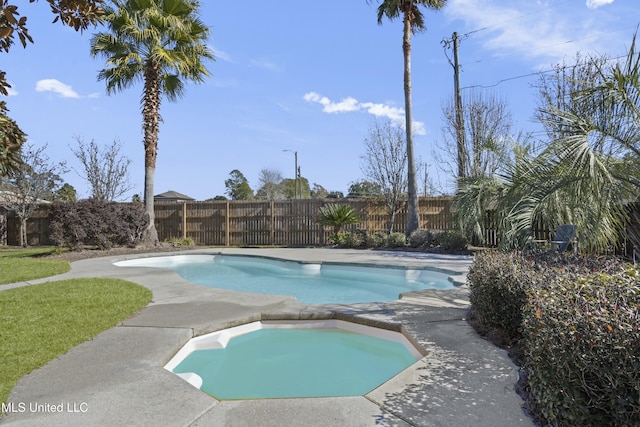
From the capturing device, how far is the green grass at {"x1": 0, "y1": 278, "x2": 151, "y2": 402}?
9.59ft

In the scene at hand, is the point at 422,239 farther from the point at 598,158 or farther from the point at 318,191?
the point at 318,191

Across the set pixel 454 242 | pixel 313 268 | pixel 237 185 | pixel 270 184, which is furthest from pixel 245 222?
pixel 237 185

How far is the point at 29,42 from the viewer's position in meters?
1.78

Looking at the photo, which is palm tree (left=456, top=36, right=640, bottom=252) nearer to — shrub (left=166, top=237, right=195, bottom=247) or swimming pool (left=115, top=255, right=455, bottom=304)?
swimming pool (left=115, top=255, right=455, bottom=304)

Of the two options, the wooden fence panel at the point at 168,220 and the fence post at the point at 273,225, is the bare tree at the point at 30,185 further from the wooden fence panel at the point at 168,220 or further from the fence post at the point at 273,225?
the fence post at the point at 273,225

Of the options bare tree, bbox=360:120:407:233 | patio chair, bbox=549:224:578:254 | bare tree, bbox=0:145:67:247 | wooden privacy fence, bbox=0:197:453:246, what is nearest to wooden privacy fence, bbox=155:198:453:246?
wooden privacy fence, bbox=0:197:453:246

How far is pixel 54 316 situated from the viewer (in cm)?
417

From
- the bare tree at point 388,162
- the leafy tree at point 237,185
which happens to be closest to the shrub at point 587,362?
the bare tree at point 388,162

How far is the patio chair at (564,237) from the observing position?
4706 millimetres

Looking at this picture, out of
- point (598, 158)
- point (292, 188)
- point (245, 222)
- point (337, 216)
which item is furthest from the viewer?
point (292, 188)

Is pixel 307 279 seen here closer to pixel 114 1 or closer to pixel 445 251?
pixel 445 251

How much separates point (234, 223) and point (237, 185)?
38.4 meters

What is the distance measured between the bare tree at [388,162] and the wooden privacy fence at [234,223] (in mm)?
1707

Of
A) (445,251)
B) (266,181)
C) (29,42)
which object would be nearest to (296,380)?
(29,42)
